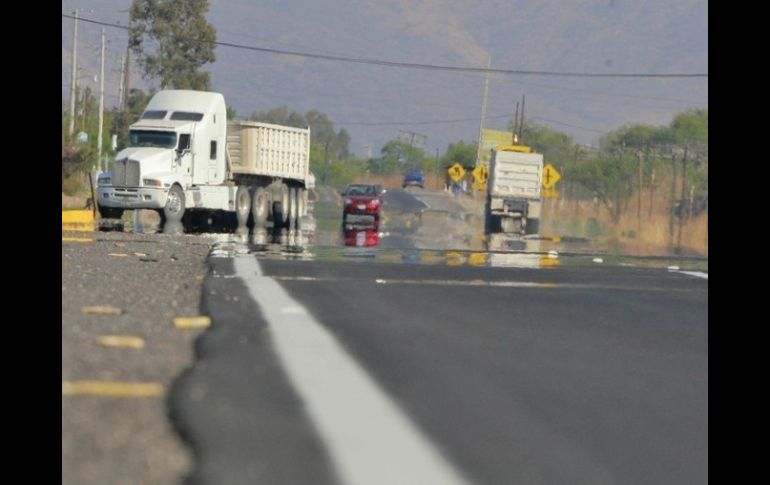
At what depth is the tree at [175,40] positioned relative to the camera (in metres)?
79.9

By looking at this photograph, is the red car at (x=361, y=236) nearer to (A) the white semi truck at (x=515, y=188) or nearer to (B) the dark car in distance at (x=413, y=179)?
(A) the white semi truck at (x=515, y=188)

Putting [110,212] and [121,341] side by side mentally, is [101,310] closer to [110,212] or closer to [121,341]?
[121,341]

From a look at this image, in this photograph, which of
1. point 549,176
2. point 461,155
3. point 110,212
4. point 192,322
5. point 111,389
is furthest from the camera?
point 461,155

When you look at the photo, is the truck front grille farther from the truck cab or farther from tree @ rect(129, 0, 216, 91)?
tree @ rect(129, 0, 216, 91)

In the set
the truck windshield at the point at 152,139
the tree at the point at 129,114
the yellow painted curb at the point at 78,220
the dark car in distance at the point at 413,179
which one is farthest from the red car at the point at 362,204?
the dark car in distance at the point at 413,179

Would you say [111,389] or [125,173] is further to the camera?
[125,173]

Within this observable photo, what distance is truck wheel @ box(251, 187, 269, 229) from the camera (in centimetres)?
4109

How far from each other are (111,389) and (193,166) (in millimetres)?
31297

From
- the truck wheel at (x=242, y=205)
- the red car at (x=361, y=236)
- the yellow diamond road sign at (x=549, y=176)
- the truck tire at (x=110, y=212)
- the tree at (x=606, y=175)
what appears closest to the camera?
the red car at (x=361, y=236)

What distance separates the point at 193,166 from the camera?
38062 millimetres

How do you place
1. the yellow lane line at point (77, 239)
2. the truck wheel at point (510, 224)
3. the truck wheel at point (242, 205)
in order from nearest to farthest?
the yellow lane line at point (77, 239), the truck wheel at point (242, 205), the truck wheel at point (510, 224)

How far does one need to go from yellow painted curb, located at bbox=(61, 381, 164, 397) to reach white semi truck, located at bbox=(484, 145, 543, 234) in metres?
45.0

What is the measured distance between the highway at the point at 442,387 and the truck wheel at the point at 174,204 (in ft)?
73.9

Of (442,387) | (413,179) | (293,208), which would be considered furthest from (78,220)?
(413,179)
